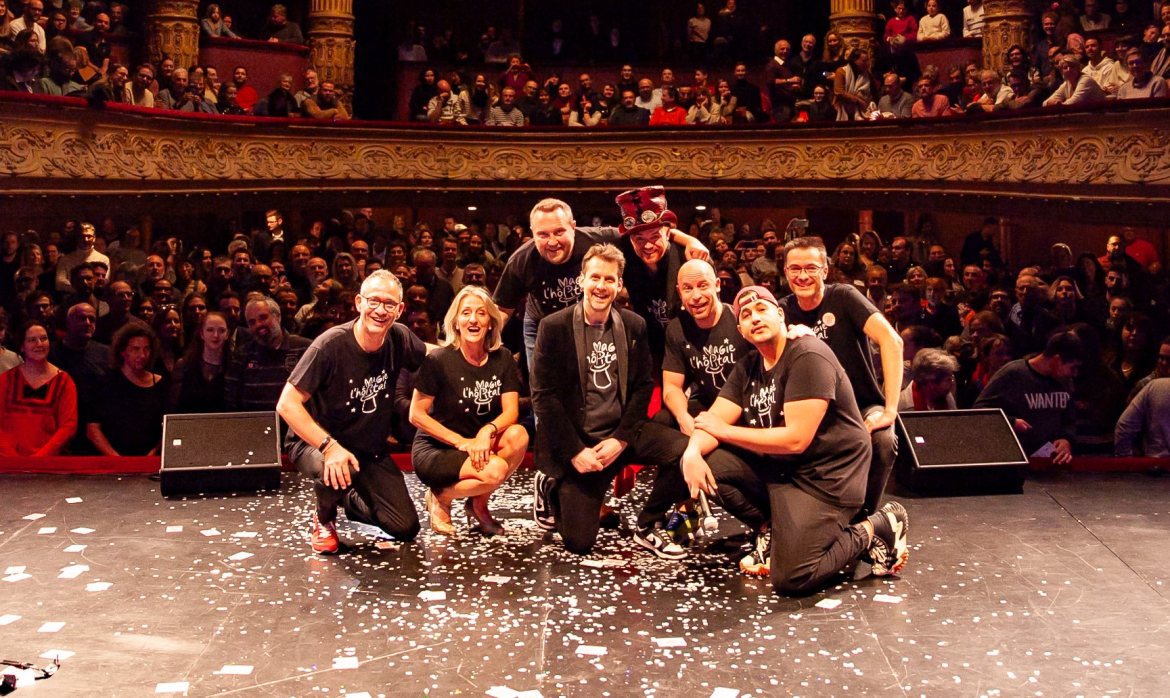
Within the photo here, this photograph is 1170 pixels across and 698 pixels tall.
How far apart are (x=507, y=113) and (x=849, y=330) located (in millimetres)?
8747

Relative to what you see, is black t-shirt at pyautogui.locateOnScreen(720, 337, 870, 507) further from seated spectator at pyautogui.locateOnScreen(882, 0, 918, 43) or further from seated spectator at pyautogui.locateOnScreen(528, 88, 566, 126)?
seated spectator at pyautogui.locateOnScreen(882, 0, 918, 43)

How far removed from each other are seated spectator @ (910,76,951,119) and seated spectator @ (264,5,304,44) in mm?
7799

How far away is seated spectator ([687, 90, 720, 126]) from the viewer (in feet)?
41.4

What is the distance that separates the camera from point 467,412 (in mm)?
4863

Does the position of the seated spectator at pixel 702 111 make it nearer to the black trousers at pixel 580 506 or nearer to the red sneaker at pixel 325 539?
the black trousers at pixel 580 506

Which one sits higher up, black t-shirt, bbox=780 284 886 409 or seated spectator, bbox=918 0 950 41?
seated spectator, bbox=918 0 950 41

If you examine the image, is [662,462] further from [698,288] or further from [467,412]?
[467,412]

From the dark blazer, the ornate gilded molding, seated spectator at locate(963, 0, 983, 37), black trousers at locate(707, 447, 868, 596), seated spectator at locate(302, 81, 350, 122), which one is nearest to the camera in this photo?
black trousers at locate(707, 447, 868, 596)

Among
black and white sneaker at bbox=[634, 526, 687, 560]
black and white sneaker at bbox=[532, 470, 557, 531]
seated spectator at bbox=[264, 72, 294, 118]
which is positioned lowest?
black and white sneaker at bbox=[634, 526, 687, 560]

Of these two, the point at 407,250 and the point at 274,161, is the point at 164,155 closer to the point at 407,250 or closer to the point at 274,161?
the point at 274,161

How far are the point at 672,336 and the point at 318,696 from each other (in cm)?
229

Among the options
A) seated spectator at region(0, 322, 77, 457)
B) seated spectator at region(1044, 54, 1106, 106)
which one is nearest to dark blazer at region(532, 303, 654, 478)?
seated spectator at region(0, 322, 77, 457)

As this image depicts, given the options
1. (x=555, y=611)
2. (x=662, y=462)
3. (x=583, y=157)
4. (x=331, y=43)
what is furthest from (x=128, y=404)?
(x=331, y=43)

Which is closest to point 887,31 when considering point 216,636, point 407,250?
point 407,250
